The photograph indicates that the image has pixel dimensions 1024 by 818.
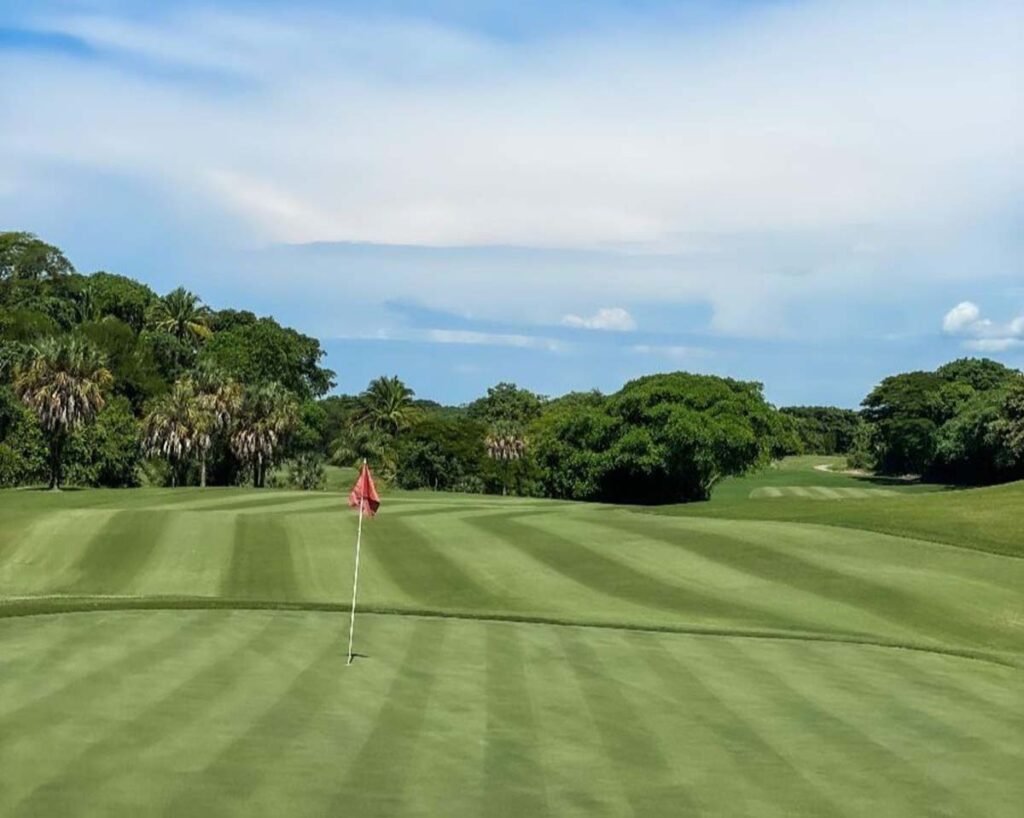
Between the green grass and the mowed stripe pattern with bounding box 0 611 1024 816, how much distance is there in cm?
4

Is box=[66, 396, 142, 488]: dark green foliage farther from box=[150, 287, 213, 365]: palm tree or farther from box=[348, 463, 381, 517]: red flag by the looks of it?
box=[348, 463, 381, 517]: red flag

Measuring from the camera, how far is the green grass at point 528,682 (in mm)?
9688

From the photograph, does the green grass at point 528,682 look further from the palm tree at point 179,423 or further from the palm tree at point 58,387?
the palm tree at point 179,423

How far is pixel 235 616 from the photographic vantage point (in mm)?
19875

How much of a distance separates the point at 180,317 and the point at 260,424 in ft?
117

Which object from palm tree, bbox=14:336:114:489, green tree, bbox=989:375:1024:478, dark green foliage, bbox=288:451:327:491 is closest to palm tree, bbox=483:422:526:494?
dark green foliage, bbox=288:451:327:491

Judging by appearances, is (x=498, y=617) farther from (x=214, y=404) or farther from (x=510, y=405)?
(x=510, y=405)

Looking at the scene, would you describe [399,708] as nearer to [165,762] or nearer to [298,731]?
[298,731]

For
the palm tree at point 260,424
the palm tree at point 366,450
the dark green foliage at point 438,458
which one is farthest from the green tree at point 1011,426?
the palm tree at point 260,424

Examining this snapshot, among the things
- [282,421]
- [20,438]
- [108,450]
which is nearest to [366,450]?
[282,421]

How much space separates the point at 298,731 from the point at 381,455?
311ft

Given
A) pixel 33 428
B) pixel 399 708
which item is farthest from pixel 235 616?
pixel 33 428

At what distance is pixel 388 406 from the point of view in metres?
116

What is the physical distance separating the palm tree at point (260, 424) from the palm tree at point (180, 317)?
32182 millimetres
